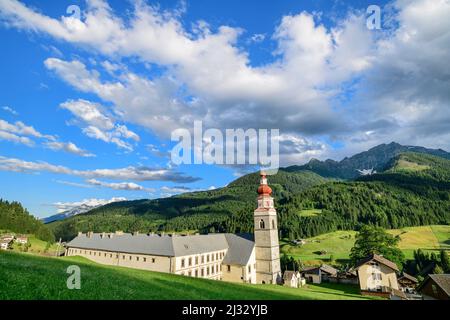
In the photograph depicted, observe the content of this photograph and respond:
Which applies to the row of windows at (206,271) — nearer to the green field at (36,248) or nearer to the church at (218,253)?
the church at (218,253)

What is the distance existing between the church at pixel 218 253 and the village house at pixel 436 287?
94.6 feet

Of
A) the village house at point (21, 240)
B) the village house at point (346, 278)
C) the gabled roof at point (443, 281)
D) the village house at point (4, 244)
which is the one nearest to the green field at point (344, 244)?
the village house at point (346, 278)

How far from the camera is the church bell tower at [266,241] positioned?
2486 inches

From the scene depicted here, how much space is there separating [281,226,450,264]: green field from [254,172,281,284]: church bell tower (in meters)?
49.8

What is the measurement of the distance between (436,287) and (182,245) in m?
44.7

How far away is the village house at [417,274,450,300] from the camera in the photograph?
3738 cm

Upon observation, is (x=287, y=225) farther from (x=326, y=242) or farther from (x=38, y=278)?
(x=38, y=278)

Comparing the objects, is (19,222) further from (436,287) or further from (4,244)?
(436,287)

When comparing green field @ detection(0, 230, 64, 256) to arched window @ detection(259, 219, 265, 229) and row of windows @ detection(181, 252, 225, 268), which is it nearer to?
row of windows @ detection(181, 252, 225, 268)

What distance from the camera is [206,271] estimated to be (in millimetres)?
63000

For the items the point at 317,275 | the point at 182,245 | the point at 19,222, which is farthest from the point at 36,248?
the point at 317,275

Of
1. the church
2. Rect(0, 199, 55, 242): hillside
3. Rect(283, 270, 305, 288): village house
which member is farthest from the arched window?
Rect(0, 199, 55, 242): hillside

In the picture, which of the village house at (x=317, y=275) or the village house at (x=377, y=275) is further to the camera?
the village house at (x=317, y=275)
